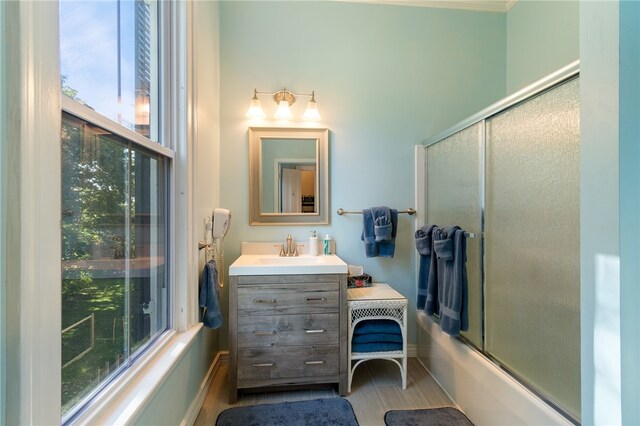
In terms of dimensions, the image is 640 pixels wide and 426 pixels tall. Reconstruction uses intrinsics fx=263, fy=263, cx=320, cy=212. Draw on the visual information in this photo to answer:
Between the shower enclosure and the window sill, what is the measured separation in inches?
61.3

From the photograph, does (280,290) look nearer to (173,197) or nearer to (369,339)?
(369,339)

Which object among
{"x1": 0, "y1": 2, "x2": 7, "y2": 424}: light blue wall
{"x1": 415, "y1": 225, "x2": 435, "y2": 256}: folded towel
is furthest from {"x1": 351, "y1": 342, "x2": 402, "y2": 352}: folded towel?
{"x1": 0, "y1": 2, "x2": 7, "y2": 424}: light blue wall

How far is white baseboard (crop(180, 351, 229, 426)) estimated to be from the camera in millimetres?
1348

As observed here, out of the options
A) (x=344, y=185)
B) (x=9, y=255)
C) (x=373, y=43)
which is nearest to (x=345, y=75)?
(x=373, y=43)

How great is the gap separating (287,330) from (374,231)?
906 millimetres

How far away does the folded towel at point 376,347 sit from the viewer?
1.65 meters

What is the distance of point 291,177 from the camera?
2041mm

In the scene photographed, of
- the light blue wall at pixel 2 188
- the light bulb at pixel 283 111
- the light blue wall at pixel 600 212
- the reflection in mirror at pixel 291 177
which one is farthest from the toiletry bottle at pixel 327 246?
the light blue wall at pixel 2 188

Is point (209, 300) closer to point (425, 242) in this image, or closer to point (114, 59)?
point (114, 59)

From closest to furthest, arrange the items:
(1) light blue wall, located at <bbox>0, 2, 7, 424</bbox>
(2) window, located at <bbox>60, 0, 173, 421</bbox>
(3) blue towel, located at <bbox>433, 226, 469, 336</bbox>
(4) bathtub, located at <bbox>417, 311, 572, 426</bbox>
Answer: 1. (1) light blue wall, located at <bbox>0, 2, 7, 424</bbox>
2. (2) window, located at <bbox>60, 0, 173, 421</bbox>
3. (4) bathtub, located at <bbox>417, 311, 572, 426</bbox>
4. (3) blue towel, located at <bbox>433, 226, 469, 336</bbox>

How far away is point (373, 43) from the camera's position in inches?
81.9

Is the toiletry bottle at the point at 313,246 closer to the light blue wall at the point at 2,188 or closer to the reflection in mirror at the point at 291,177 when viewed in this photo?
the reflection in mirror at the point at 291,177

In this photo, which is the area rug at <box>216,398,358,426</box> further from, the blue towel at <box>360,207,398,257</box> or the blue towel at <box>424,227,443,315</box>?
the blue towel at <box>360,207,398,257</box>

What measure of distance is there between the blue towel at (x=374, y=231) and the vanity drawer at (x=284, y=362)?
0.73 metres
